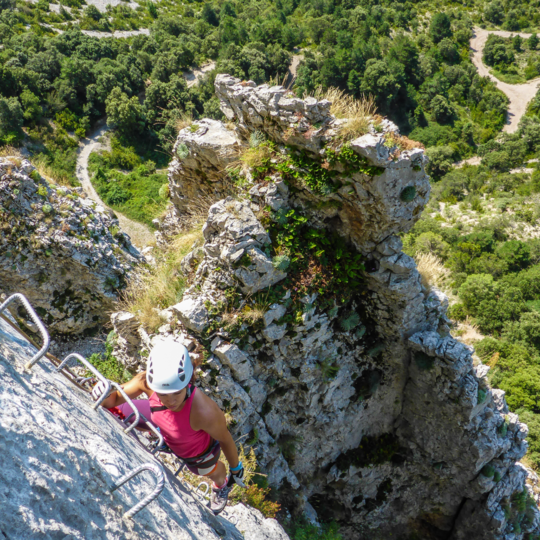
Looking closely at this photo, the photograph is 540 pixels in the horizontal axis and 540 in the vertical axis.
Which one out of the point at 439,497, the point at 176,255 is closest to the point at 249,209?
the point at 176,255

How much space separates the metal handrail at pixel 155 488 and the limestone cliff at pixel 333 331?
4.61 m

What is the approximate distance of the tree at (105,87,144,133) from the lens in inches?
1641

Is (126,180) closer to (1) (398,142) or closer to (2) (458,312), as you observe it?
(1) (398,142)

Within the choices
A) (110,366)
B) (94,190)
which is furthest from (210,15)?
(110,366)

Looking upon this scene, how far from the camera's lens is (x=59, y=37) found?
48.4 metres

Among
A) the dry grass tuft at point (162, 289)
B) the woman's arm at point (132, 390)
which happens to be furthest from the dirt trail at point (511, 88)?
the woman's arm at point (132, 390)

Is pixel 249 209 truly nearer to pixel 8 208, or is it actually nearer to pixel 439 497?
pixel 8 208

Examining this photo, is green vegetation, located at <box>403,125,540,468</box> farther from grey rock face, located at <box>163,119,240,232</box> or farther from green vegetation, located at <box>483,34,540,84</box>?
green vegetation, located at <box>483,34,540,84</box>

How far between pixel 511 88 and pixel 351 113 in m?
83.2

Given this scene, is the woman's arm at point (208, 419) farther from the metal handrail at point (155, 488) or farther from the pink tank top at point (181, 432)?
the metal handrail at point (155, 488)

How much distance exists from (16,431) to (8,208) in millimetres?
9644

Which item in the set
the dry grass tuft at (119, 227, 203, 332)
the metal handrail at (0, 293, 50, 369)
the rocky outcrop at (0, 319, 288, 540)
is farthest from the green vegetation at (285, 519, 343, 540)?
the metal handrail at (0, 293, 50, 369)

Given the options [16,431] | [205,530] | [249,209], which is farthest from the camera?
[249,209]

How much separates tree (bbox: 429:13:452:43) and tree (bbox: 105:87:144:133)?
69381 mm
